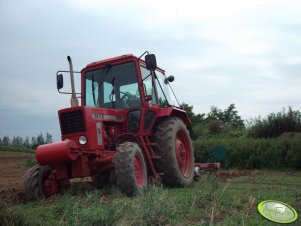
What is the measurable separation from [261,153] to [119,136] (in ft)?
26.8

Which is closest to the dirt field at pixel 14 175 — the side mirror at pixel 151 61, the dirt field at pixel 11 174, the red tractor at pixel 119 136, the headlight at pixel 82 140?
the dirt field at pixel 11 174

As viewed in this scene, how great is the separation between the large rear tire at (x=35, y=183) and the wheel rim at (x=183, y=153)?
2749mm

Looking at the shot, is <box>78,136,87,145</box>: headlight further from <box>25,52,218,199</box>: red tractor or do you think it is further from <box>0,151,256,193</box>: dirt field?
<box>0,151,256,193</box>: dirt field

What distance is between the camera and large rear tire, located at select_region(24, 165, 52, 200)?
6.74m

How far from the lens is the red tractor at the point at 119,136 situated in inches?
255

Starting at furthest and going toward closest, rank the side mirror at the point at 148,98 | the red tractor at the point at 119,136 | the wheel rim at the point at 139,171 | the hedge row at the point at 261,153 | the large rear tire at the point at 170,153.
Answer: the hedge row at the point at 261,153
the side mirror at the point at 148,98
the large rear tire at the point at 170,153
the wheel rim at the point at 139,171
the red tractor at the point at 119,136

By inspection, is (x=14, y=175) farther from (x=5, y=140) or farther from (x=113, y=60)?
(x=5, y=140)

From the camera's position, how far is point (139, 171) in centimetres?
684

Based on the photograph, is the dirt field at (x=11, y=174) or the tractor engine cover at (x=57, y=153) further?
the dirt field at (x=11, y=174)

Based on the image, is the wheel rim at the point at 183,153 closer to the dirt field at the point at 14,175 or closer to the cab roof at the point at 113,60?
the dirt field at the point at 14,175

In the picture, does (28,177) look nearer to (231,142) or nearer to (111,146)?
(111,146)

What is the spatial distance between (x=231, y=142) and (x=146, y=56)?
28.2ft

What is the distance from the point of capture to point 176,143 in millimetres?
8484

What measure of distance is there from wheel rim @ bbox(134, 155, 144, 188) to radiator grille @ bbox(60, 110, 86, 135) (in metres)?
1.02
